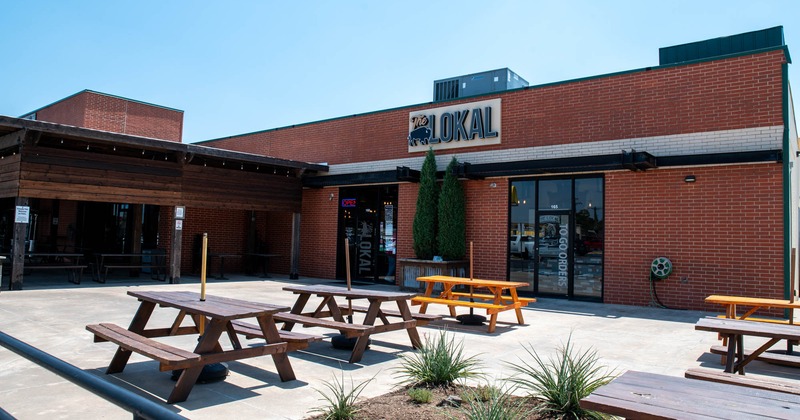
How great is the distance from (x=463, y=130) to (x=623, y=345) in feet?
27.0

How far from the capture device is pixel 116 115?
25.6 metres

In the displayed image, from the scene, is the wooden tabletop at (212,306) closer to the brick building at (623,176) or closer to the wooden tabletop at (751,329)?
the wooden tabletop at (751,329)

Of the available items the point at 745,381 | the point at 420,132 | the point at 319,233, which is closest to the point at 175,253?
the point at 319,233

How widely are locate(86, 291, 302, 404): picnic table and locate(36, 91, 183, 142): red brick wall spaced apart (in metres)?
22.9

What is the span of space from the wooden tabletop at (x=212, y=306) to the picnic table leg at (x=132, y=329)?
0.32 feet

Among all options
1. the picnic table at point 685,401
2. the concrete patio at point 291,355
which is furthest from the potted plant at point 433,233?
the picnic table at point 685,401

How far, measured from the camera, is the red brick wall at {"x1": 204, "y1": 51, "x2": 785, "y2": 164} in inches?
413

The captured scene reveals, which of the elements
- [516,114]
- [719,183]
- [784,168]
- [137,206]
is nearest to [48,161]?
[137,206]

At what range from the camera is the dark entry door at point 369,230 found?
15.9m

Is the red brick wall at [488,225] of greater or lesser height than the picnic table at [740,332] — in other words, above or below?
above

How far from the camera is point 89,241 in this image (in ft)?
63.3

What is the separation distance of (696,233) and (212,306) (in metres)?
9.73

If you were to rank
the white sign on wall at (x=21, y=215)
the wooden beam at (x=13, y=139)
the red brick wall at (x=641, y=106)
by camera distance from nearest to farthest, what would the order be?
the red brick wall at (x=641, y=106) → the wooden beam at (x=13, y=139) → the white sign on wall at (x=21, y=215)

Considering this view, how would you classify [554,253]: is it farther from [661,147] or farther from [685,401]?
[685,401]
